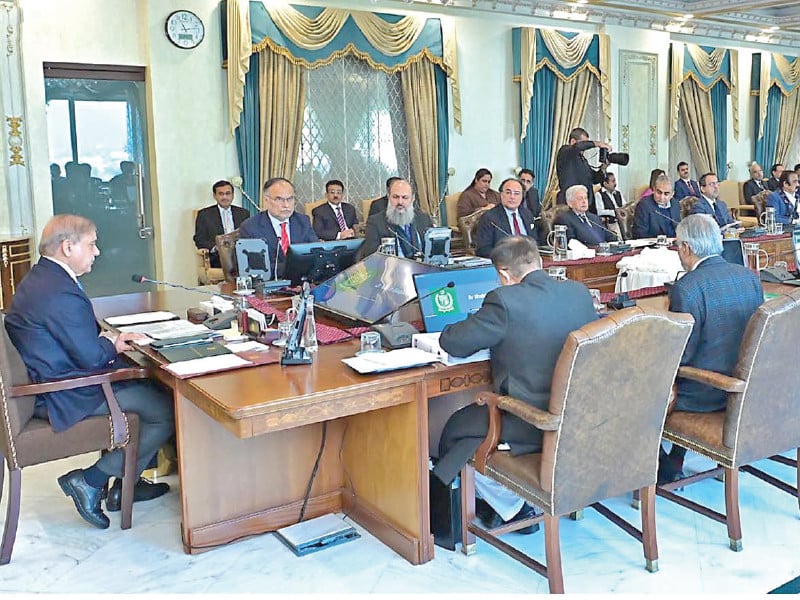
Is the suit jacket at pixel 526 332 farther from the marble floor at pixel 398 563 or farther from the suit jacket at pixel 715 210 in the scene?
the suit jacket at pixel 715 210

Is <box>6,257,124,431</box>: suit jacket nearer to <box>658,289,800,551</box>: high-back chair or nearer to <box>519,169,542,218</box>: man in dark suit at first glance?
<box>658,289,800,551</box>: high-back chair

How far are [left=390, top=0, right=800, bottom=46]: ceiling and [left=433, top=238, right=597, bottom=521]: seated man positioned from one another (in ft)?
21.1

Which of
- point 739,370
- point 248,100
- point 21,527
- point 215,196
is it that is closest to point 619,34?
point 248,100

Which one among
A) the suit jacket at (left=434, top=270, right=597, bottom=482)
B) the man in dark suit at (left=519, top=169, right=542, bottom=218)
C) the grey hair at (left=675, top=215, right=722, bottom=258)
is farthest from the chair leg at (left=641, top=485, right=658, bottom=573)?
the man in dark suit at (left=519, top=169, right=542, bottom=218)

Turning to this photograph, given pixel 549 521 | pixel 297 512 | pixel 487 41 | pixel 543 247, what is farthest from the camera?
pixel 487 41

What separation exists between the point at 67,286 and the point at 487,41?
22.9ft

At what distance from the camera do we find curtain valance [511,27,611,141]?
9469mm

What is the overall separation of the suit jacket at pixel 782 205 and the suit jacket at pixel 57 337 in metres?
7.80

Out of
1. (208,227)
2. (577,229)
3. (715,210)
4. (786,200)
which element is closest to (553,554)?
(577,229)

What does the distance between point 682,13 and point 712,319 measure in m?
8.68

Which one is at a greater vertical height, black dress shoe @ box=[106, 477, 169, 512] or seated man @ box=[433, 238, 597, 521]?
seated man @ box=[433, 238, 597, 521]

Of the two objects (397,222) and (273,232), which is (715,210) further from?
(273,232)

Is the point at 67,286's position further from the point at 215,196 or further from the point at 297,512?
the point at 215,196

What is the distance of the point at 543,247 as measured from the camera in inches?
247
